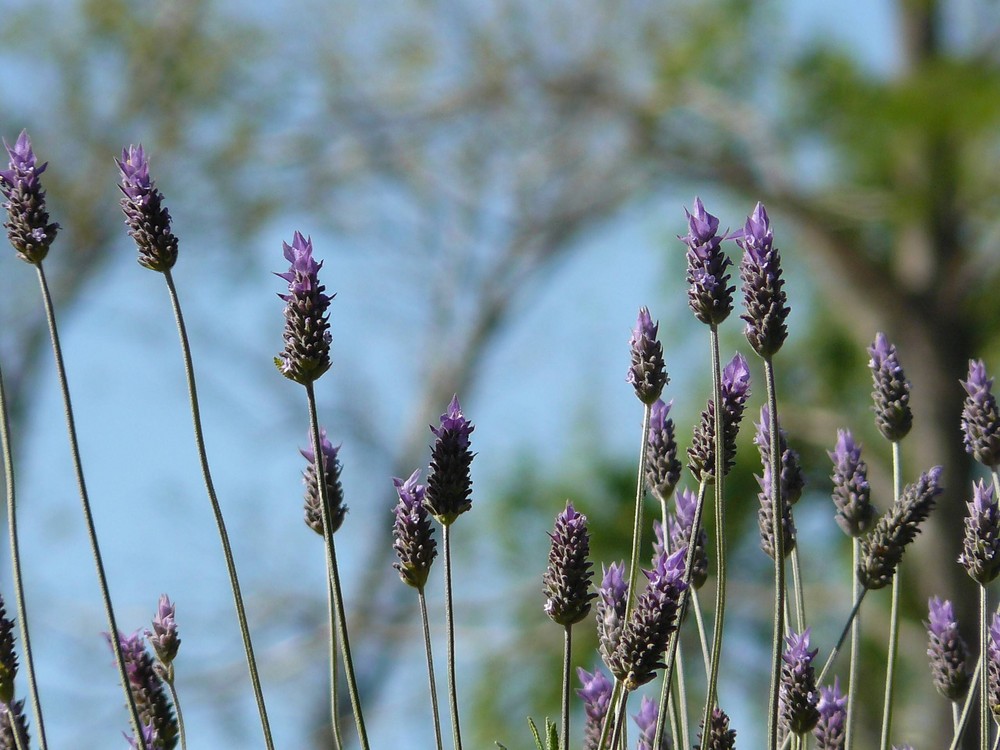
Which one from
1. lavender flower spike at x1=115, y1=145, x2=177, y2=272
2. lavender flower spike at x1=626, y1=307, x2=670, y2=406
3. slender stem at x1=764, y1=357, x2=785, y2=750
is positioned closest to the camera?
slender stem at x1=764, y1=357, x2=785, y2=750

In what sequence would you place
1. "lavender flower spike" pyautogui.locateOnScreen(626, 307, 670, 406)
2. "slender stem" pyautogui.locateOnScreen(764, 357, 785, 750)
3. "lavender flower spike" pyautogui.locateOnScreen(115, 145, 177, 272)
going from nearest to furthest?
1. "slender stem" pyautogui.locateOnScreen(764, 357, 785, 750)
2. "lavender flower spike" pyautogui.locateOnScreen(115, 145, 177, 272)
3. "lavender flower spike" pyautogui.locateOnScreen(626, 307, 670, 406)

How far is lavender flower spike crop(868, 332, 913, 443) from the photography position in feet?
4.26

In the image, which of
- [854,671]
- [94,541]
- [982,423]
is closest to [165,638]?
[94,541]

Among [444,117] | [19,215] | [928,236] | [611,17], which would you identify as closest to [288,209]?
[444,117]

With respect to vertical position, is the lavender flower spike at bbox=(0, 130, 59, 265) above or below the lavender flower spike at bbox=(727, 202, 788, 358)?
above

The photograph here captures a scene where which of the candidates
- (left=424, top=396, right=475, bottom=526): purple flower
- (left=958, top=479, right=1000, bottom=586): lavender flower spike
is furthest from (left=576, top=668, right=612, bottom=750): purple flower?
(left=958, top=479, right=1000, bottom=586): lavender flower spike

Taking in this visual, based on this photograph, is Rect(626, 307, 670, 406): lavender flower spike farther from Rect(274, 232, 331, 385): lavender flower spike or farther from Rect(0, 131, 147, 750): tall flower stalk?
Rect(0, 131, 147, 750): tall flower stalk

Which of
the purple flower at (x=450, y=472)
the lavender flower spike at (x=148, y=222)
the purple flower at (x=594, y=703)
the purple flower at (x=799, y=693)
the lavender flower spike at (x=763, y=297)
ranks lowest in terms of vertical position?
the purple flower at (x=799, y=693)

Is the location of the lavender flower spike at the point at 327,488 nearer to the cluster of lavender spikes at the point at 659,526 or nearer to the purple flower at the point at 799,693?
the cluster of lavender spikes at the point at 659,526

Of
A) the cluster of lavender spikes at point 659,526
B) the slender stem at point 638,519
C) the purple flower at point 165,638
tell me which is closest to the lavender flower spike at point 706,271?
the cluster of lavender spikes at point 659,526

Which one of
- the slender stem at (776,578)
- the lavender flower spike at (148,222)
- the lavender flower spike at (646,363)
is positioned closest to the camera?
the slender stem at (776,578)

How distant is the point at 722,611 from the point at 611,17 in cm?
991

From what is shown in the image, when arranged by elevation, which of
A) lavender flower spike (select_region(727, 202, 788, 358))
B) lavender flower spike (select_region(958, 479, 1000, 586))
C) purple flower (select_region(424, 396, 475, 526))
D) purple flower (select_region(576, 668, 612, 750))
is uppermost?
lavender flower spike (select_region(727, 202, 788, 358))

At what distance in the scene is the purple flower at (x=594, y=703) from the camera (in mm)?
1267
